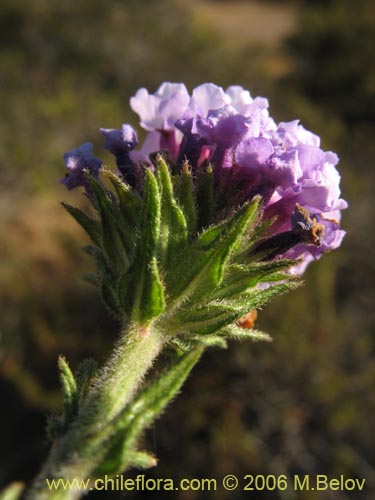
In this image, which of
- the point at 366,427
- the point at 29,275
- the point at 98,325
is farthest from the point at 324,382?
the point at 29,275

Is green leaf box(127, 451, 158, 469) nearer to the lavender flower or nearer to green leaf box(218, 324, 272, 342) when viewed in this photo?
green leaf box(218, 324, 272, 342)

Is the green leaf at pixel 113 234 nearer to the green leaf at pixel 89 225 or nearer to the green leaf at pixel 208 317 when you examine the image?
the green leaf at pixel 89 225

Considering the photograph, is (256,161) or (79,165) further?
(79,165)

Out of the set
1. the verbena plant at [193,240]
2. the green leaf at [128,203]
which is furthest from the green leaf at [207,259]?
the green leaf at [128,203]

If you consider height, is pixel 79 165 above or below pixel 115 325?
below

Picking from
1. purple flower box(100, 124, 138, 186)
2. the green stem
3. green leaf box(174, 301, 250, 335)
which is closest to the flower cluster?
purple flower box(100, 124, 138, 186)

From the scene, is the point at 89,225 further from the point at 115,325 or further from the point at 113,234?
the point at 115,325

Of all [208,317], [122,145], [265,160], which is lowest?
[208,317]

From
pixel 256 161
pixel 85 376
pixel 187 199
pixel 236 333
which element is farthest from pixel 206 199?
pixel 85 376
